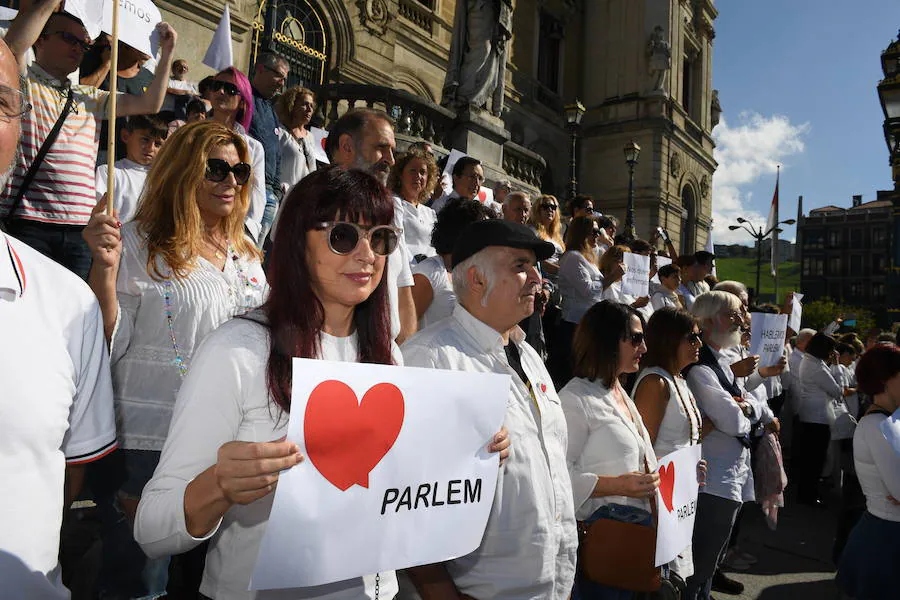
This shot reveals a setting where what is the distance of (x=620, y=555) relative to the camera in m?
3.00

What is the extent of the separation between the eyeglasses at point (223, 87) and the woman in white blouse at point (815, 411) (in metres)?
7.86

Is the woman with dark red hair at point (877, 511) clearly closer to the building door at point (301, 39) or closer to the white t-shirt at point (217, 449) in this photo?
the white t-shirt at point (217, 449)

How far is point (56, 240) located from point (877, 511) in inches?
193

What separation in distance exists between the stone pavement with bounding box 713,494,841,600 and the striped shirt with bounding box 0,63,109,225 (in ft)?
17.0

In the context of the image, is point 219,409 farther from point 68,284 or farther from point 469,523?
point 469,523

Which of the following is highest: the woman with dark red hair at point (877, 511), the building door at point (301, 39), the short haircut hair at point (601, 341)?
the building door at point (301, 39)

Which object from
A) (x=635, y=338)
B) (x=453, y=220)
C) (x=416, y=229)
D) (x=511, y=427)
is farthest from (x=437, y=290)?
(x=511, y=427)

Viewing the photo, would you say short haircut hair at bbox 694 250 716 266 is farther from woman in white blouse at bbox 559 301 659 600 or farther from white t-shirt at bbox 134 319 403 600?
white t-shirt at bbox 134 319 403 600

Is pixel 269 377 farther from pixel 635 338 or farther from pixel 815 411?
pixel 815 411

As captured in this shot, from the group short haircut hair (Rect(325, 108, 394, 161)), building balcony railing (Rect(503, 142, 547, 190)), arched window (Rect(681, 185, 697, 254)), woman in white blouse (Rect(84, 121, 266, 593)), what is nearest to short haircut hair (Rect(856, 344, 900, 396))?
short haircut hair (Rect(325, 108, 394, 161))

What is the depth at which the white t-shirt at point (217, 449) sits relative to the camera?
155cm

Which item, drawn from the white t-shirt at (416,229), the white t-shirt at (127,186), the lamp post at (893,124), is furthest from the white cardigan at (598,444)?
the lamp post at (893,124)

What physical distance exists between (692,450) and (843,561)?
5.17 ft

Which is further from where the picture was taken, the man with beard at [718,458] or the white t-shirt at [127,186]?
the man with beard at [718,458]
